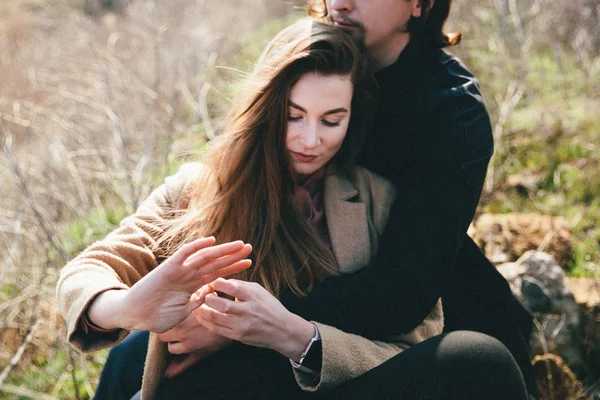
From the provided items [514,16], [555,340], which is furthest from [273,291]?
[514,16]

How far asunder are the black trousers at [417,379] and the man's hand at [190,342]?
2.7 inches

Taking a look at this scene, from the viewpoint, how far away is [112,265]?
220 centimetres

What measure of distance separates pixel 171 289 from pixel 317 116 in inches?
30.4

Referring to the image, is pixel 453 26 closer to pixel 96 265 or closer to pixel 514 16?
pixel 514 16

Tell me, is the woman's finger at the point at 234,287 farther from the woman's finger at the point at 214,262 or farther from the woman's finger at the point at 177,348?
the woman's finger at the point at 177,348

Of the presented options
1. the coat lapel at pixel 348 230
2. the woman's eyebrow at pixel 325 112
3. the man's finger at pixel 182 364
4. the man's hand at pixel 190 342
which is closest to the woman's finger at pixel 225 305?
the man's hand at pixel 190 342

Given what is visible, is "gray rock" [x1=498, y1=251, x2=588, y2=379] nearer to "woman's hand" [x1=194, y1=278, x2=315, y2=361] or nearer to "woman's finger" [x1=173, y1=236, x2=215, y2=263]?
"woman's hand" [x1=194, y1=278, x2=315, y2=361]

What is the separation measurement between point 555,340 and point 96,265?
2024 millimetres

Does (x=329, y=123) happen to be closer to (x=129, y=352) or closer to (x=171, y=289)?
(x=171, y=289)

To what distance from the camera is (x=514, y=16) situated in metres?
5.12


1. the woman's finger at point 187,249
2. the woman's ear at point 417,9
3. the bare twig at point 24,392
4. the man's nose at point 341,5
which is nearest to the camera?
the woman's finger at point 187,249

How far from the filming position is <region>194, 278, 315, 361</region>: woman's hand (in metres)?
1.96

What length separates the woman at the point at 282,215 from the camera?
207cm

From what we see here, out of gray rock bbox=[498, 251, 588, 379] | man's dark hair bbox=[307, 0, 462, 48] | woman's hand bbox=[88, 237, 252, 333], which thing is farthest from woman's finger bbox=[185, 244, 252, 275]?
gray rock bbox=[498, 251, 588, 379]
